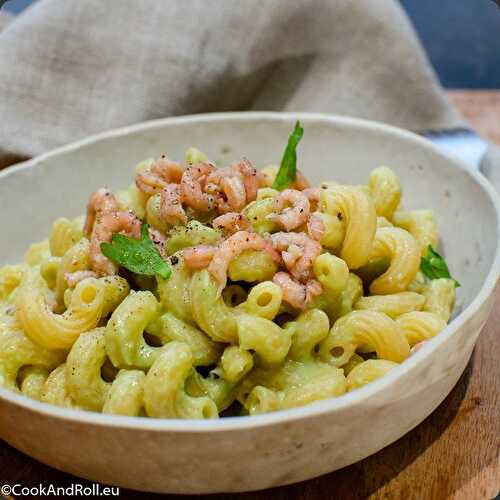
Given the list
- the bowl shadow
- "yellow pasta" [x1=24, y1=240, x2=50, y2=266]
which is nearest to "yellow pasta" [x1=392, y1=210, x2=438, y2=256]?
the bowl shadow

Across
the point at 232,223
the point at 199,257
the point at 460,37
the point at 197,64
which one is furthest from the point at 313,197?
the point at 460,37

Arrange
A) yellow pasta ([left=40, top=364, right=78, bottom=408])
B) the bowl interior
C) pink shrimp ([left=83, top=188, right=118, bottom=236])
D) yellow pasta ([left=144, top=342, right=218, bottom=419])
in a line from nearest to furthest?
yellow pasta ([left=144, top=342, right=218, bottom=419])
yellow pasta ([left=40, top=364, right=78, bottom=408])
pink shrimp ([left=83, top=188, right=118, bottom=236])
the bowl interior

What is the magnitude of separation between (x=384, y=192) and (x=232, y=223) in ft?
1.31

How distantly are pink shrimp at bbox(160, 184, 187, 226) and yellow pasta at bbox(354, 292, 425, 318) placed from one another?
1.25ft

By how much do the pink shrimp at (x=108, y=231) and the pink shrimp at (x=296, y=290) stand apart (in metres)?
0.31

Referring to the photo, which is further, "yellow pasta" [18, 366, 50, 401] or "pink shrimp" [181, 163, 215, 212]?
"pink shrimp" [181, 163, 215, 212]

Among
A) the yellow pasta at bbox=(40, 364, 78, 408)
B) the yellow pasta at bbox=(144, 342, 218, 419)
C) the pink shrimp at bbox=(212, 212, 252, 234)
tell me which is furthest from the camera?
the pink shrimp at bbox=(212, 212, 252, 234)

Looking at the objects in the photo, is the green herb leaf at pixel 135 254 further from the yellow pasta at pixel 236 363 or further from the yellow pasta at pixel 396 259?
the yellow pasta at pixel 396 259

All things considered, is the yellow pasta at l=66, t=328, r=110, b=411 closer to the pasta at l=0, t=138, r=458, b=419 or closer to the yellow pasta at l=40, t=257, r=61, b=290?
the pasta at l=0, t=138, r=458, b=419

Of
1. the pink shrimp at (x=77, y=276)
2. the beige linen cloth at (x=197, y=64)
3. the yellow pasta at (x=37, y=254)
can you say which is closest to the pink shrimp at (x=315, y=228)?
the pink shrimp at (x=77, y=276)

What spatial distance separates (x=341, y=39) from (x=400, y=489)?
1529 mm

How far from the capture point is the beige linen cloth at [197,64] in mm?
2096

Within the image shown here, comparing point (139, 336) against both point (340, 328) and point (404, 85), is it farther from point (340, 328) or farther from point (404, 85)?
point (404, 85)

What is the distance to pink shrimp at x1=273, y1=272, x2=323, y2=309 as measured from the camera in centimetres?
124
